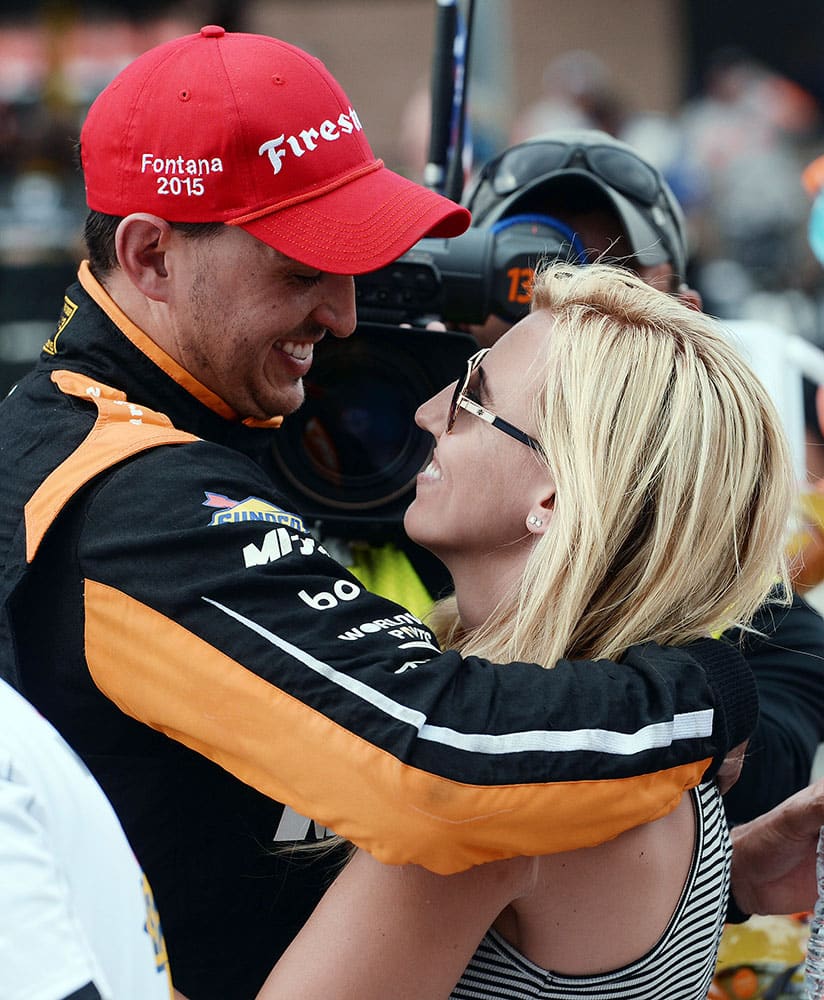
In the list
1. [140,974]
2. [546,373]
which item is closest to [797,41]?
[546,373]

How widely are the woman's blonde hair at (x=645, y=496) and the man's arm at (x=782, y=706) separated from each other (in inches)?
17.1

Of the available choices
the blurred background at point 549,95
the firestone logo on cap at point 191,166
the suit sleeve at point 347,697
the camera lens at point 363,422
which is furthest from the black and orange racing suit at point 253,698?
the blurred background at point 549,95

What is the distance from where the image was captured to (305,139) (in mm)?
1683

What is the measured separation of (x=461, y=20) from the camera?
252 cm

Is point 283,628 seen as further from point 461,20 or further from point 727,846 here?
point 461,20

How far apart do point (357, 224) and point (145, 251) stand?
10.3 inches

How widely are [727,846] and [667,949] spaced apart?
0.17 m

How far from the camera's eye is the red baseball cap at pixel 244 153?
1.63 m

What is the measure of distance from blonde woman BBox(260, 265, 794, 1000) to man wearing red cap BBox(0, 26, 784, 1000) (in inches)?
3.9

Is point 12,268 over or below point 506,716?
below

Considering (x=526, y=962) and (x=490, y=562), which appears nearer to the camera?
(x=526, y=962)

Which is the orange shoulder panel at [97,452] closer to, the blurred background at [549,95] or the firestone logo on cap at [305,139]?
the firestone logo on cap at [305,139]

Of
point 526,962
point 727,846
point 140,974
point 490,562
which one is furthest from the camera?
point 490,562

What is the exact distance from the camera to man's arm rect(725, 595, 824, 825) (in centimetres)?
207
